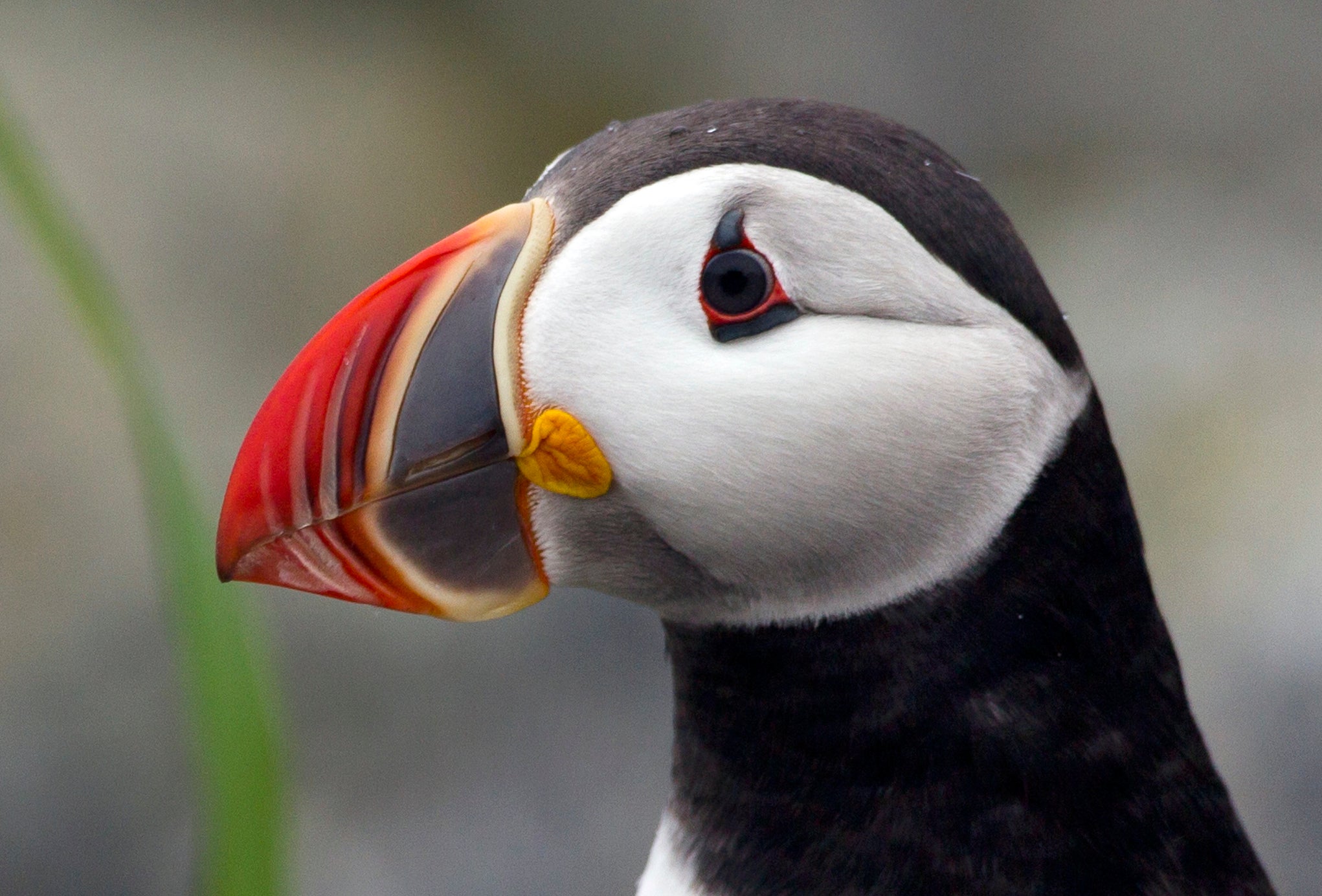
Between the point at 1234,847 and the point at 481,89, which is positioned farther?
the point at 481,89

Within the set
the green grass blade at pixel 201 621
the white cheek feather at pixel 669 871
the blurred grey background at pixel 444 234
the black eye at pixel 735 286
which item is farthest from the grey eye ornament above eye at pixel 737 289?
the blurred grey background at pixel 444 234

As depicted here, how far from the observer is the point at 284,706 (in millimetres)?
3066

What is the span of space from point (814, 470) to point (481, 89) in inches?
169

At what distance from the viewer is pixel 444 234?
450cm

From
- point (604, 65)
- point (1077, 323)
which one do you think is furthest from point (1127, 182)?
point (604, 65)

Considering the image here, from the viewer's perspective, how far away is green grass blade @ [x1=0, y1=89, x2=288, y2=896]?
34.2 inches

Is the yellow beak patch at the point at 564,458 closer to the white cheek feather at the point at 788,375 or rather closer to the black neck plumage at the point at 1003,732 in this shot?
the white cheek feather at the point at 788,375

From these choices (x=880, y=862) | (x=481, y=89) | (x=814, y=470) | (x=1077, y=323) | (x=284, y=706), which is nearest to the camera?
(x=814, y=470)

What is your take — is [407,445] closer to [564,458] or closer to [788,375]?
[564,458]

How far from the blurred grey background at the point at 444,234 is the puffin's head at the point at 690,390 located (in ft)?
6.32

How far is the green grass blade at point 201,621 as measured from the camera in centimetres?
87

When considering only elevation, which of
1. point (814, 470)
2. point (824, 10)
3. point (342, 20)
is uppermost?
point (342, 20)

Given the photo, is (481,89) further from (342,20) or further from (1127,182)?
(1127,182)

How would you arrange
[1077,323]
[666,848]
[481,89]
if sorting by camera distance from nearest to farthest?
[666,848] < [1077,323] < [481,89]
